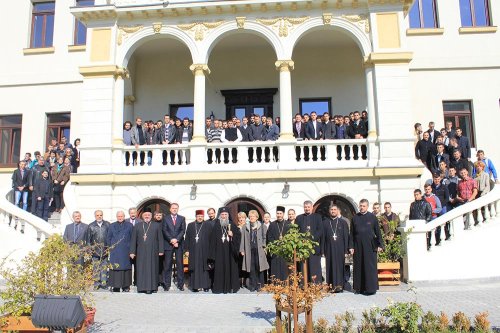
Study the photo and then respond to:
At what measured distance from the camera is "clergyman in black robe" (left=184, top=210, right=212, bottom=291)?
10438 mm

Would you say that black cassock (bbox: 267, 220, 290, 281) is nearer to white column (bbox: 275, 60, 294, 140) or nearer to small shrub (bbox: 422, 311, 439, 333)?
white column (bbox: 275, 60, 294, 140)

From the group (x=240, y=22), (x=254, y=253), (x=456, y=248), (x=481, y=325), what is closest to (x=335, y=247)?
(x=254, y=253)

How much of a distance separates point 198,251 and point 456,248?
643 cm

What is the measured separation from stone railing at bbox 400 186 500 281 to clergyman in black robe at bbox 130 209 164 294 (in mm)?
6107

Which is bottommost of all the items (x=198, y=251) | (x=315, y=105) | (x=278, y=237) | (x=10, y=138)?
(x=198, y=251)

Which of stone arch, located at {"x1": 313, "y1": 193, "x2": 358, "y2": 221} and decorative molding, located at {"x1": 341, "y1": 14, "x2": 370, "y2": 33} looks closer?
stone arch, located at {"x1": 313, "y1": 193, "x2": 358, "y2": 221}

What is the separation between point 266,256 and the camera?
10.6m

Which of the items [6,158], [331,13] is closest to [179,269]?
[331,13]

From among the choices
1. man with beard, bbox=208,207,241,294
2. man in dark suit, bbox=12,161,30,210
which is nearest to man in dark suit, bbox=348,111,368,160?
man with beard, bbox=208,207,241,294

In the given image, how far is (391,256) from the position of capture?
10.6m

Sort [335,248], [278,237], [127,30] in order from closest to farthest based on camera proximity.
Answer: [335,248] → [278,237] → [127,30]

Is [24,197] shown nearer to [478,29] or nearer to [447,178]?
[447,178]

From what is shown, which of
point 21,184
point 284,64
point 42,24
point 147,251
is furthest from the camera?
point 42,24

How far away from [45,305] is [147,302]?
407 cm
